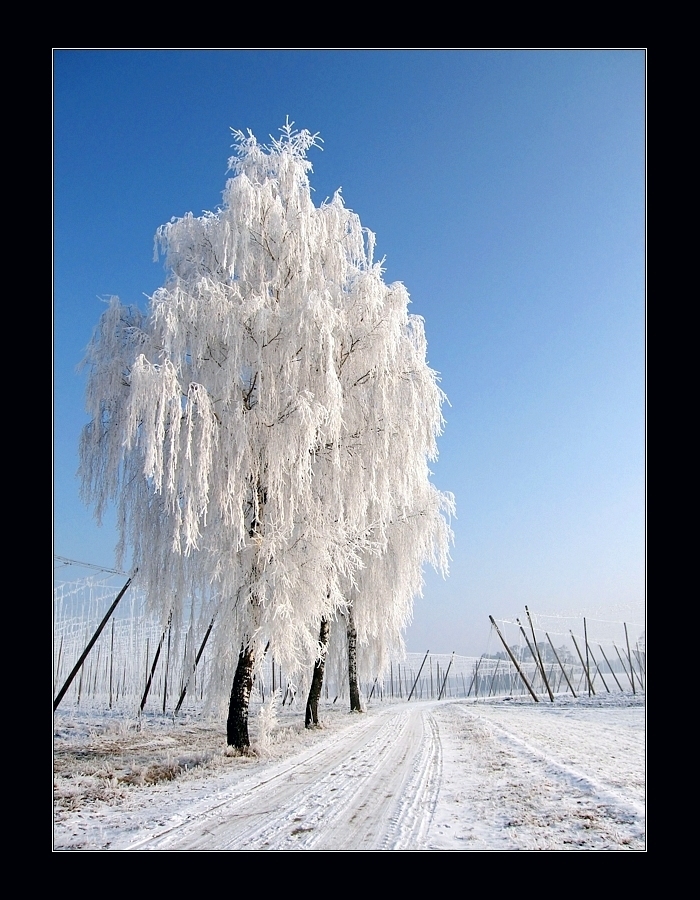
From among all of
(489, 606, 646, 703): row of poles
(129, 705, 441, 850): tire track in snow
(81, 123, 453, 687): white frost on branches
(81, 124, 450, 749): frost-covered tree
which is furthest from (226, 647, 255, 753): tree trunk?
(489, 606, 646, 703): row of poles

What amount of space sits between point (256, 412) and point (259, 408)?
5 cm

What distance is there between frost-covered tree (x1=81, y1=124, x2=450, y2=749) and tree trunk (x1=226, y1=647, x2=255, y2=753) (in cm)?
2

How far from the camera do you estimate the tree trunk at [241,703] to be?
608 cm

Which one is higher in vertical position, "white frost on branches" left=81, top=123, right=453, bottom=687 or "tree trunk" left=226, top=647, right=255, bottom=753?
"white frost on branches" left=81, top=123, right=453, bottom=687

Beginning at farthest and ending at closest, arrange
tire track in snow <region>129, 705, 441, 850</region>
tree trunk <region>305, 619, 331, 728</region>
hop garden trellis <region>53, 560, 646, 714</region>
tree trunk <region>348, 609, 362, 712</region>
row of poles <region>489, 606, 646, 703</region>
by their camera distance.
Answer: row of poles <region>489, 606, 646, 703</region>
tree trunk <region>348, 609, 362, 712</region>
tree trunk <region>305, 619, 331, 728</region>
hop garden trellis <region>53, 560, 646, 714</region>
tire track in snow <region>129, 705, 441, 850</region>

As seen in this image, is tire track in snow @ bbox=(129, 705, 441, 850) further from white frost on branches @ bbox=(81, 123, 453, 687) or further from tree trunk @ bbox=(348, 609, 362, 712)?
Result: tree trunk @ bbox=(348, 609, 362, 712)

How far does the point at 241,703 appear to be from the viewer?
6.16 metres

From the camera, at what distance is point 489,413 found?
634 centimetres

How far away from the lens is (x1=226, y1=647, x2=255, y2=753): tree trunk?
608 centimetres
